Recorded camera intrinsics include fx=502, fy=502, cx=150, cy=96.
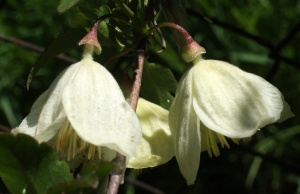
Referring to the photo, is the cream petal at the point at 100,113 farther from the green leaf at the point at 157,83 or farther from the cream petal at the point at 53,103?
the green leaf at the point at 157,83

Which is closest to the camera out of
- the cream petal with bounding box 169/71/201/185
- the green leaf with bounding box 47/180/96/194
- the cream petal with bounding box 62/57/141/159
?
the green leaf with bounding box 47/180/96/194

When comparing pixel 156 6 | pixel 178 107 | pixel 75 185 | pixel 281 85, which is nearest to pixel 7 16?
pixel 281 85

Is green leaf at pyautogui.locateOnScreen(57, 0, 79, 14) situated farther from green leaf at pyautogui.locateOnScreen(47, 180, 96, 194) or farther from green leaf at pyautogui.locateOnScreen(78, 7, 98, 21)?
green leaf at pyautogui.locateOnScreen(47, 180, 96, 194)

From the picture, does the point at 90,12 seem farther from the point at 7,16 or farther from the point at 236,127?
the point at 7,16

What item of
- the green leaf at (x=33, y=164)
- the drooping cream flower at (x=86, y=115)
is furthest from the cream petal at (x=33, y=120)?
the green leaf at (x=33, y=164)

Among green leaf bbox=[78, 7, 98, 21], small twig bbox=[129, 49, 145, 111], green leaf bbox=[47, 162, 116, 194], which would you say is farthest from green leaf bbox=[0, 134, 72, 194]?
green leaf bbox=[78, 7, 98, 21]

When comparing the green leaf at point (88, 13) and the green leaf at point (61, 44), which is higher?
the green leaf at point (88, 13)

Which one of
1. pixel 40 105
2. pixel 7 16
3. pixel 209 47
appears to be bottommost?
pixel 7 16
